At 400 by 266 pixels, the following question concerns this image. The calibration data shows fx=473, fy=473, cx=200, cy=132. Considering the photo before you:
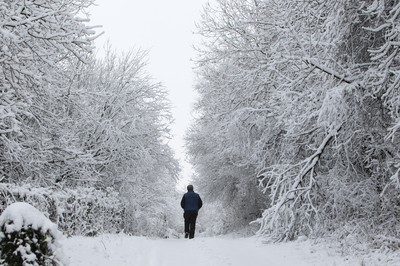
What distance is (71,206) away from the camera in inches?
428

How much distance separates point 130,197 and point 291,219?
1585 cm

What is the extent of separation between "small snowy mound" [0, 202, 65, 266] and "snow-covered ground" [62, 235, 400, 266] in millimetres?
2084

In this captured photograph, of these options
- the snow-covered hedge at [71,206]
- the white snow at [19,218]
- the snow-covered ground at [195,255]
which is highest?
the snow-covered hedge at [71,206]

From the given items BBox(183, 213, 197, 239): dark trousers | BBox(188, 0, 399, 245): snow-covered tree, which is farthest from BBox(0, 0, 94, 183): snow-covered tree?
BBox(183, 213, 197, 239): dark trousers

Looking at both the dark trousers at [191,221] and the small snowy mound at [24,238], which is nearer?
the small snowy mound at [24,238]

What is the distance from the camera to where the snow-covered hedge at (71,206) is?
347 inches

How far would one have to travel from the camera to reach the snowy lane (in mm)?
8547

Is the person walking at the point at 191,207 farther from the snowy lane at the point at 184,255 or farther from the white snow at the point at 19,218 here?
the white snow at the point at 19,218

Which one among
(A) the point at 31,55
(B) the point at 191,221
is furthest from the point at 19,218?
(B) the point at 191,221

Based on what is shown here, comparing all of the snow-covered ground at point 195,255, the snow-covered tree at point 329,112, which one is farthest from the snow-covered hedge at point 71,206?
the snow-covered tree at point 329,112

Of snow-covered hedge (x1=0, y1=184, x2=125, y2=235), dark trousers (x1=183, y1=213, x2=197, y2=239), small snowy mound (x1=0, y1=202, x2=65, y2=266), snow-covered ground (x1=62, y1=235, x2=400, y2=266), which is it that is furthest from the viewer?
dark trousers (x1=183, y1=213, x2=197, y2=239)

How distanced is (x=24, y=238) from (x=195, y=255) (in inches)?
222

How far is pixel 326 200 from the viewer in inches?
421

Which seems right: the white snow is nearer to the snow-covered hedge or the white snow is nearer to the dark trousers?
the snow-covered hedge
